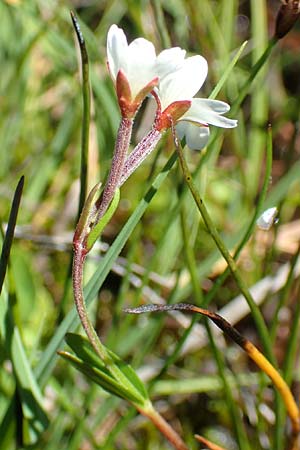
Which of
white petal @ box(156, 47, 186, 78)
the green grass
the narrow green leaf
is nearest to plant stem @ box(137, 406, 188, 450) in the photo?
the narrow green leaf

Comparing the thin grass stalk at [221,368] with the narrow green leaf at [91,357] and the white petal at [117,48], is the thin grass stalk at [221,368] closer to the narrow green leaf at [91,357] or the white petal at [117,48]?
the narrow green leaf at [91,357]

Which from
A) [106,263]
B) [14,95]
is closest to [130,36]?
[14,95]

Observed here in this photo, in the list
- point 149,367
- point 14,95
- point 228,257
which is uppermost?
point 228,257

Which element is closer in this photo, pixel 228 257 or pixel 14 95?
pixel 228 257

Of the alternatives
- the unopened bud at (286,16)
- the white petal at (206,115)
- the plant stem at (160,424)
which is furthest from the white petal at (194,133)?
the plant stem at (160,424)

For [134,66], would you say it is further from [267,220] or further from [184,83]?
[267,220]

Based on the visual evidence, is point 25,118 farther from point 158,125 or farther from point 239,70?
point 158,125
